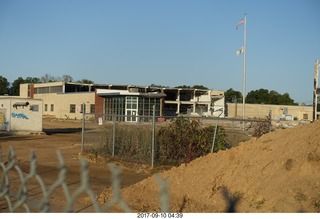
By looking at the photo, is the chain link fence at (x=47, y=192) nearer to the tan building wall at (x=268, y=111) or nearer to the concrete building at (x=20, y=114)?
the concrete building at (x=20, y=114)

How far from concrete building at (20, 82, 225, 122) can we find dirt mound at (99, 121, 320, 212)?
49.2 metres

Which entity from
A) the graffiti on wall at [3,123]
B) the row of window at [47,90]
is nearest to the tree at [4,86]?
the row of window at [47,90]

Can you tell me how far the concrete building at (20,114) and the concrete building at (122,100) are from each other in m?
25.5

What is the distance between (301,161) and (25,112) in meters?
28.7

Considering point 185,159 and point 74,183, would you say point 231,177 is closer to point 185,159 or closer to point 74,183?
point 74,183

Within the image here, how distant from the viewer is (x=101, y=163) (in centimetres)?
1578

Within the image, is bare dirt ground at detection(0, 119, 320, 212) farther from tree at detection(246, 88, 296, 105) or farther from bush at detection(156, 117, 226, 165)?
tree at detection(246, 88, 296, 105)

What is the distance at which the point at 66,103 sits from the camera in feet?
244

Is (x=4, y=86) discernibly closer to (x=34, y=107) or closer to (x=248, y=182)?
(x=34, y=107)

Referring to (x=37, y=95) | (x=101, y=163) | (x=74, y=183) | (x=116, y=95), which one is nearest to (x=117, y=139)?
(x=101, y=163)

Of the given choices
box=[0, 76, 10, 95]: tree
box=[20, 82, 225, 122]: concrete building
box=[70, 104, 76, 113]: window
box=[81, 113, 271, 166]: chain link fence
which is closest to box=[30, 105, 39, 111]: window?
box=[81, 113, 271, 166]: chain link fence

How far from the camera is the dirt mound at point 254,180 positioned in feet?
21.5

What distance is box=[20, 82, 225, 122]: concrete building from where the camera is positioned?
59.9 meters

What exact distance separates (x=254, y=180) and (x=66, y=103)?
6928cm
